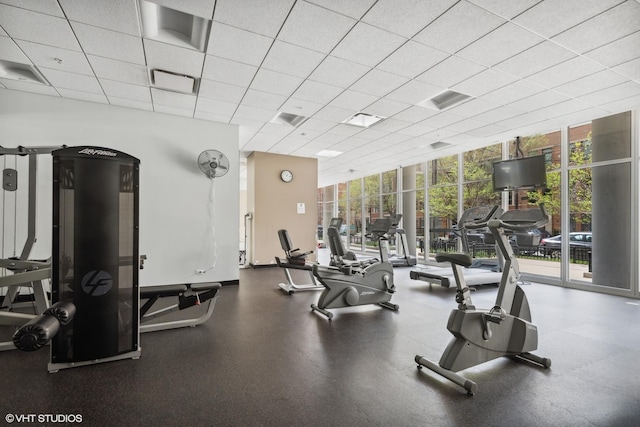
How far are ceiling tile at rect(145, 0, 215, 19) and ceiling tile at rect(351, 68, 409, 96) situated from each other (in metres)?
1.96

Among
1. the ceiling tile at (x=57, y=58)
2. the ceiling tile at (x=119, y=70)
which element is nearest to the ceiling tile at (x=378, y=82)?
the ceiling tile at (x=119, y=70)

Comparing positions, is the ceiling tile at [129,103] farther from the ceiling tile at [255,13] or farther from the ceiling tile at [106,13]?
the ceiling tile at [255,13]

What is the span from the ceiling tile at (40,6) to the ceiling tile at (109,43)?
17 centimetres

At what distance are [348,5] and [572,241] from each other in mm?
6141

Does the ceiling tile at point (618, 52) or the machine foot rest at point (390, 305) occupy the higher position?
the ceiling tile at point (618, 52)

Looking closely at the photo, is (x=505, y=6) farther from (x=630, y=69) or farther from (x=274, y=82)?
(x=274, y=82)

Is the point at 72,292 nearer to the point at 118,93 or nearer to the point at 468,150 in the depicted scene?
the point at 118,93

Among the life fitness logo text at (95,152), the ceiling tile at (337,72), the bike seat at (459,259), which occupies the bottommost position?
the bike seat at (459,259)

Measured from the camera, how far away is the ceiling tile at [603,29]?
2.68 m

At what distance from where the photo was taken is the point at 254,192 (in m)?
7.86

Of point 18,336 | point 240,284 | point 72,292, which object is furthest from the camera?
point 240,284

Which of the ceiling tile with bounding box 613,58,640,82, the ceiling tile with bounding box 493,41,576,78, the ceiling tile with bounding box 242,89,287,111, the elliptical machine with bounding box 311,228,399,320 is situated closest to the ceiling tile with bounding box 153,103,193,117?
the ceiling tile with bounding box 242,89,287,111

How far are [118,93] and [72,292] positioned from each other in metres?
3.29

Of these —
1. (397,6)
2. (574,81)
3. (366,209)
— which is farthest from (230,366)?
(366,209)
